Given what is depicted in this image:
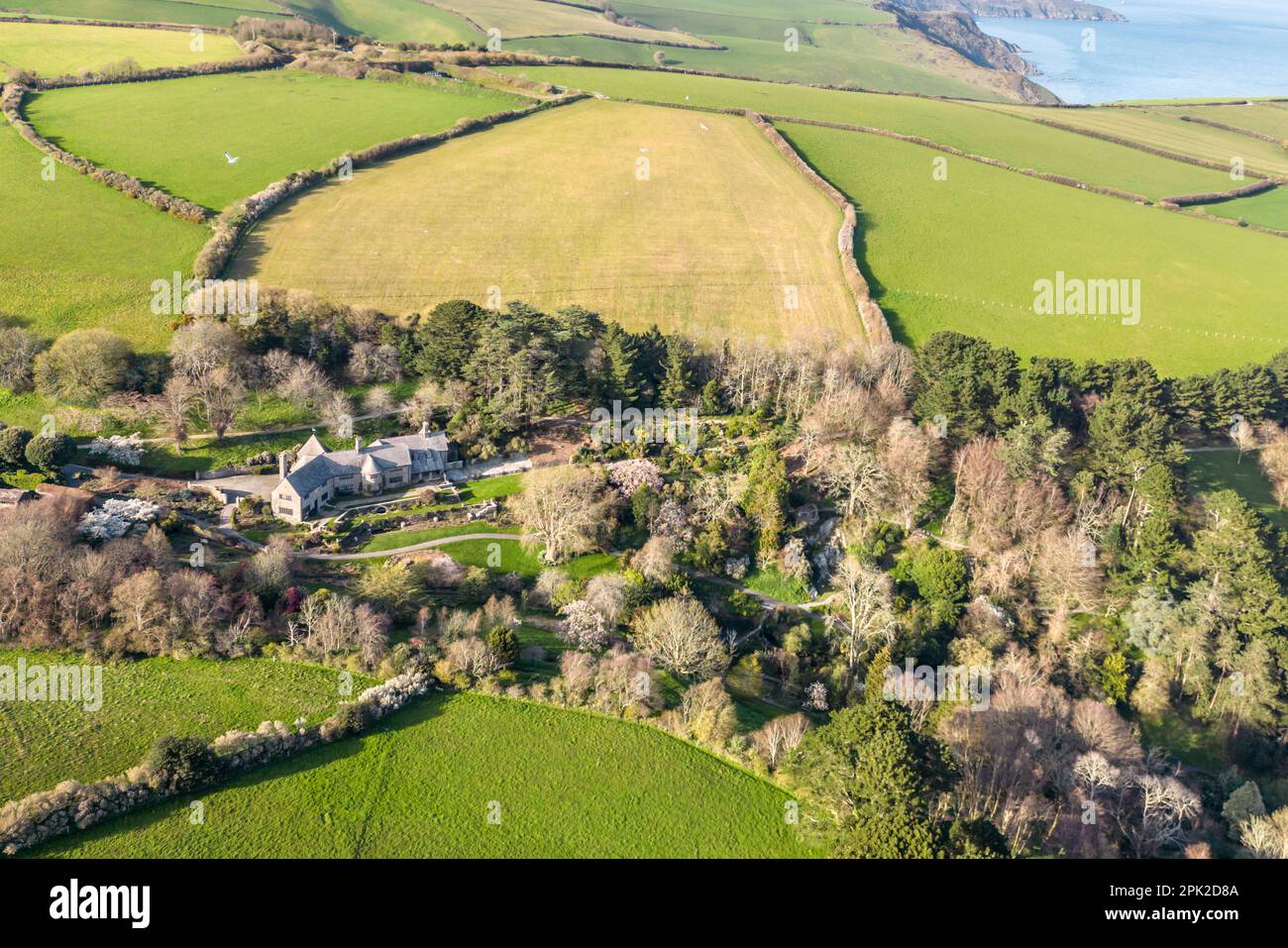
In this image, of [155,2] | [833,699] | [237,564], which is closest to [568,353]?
[237,564]

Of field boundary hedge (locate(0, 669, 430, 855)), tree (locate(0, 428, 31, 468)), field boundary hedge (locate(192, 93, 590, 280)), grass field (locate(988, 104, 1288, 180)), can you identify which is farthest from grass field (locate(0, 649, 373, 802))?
grass field (locate(988, 104, 1288, 180))

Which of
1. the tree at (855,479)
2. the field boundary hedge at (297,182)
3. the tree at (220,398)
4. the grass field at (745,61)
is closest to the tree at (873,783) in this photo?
the tree at (855,479)

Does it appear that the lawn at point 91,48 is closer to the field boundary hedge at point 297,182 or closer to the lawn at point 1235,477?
the field boundary hedge at point 297,182

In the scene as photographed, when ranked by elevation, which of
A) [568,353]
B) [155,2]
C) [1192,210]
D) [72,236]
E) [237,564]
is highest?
[155,2]

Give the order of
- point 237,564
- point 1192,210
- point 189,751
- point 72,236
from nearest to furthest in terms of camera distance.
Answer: point 189,751, point 237,564, point 72,236, point 1192,210

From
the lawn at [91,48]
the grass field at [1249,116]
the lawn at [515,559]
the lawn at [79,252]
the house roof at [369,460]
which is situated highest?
the grass field at [1249,116]

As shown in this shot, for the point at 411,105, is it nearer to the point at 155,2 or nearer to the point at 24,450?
the point at 155,2
